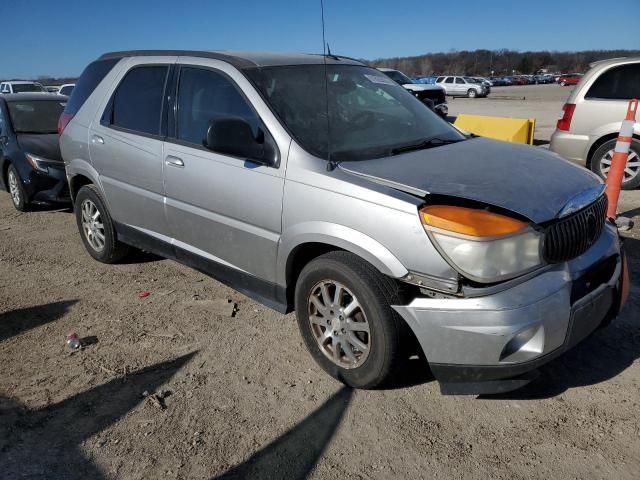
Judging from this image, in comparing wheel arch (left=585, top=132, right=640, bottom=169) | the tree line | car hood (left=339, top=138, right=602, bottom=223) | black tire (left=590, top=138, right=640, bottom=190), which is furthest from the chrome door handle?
the tree line

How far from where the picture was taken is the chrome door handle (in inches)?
149

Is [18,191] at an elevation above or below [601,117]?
below

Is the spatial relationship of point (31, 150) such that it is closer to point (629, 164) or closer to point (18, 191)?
point (18, 191)

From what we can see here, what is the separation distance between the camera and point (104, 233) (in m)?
5.01

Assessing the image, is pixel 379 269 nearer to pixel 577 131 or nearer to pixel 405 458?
pixel 405 458

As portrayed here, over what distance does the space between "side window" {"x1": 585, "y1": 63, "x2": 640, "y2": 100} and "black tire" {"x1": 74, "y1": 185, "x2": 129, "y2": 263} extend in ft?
21.7

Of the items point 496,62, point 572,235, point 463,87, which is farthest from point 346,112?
point 496,62

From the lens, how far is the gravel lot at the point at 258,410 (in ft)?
8.25

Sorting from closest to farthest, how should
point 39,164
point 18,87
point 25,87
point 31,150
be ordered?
point 39,164 → point 31,150 → point 18,87 → point 25,87

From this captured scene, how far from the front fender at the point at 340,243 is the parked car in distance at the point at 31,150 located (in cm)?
492

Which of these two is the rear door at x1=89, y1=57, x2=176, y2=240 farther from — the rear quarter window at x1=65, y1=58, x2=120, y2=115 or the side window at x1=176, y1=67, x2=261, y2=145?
the rear quarter window at x1=65, y1=58, x2=120, y2=115

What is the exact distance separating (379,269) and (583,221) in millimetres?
1111

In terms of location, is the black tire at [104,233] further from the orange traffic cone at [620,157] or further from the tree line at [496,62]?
the tree line at [496,62]

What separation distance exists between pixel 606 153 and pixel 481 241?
608 cm
